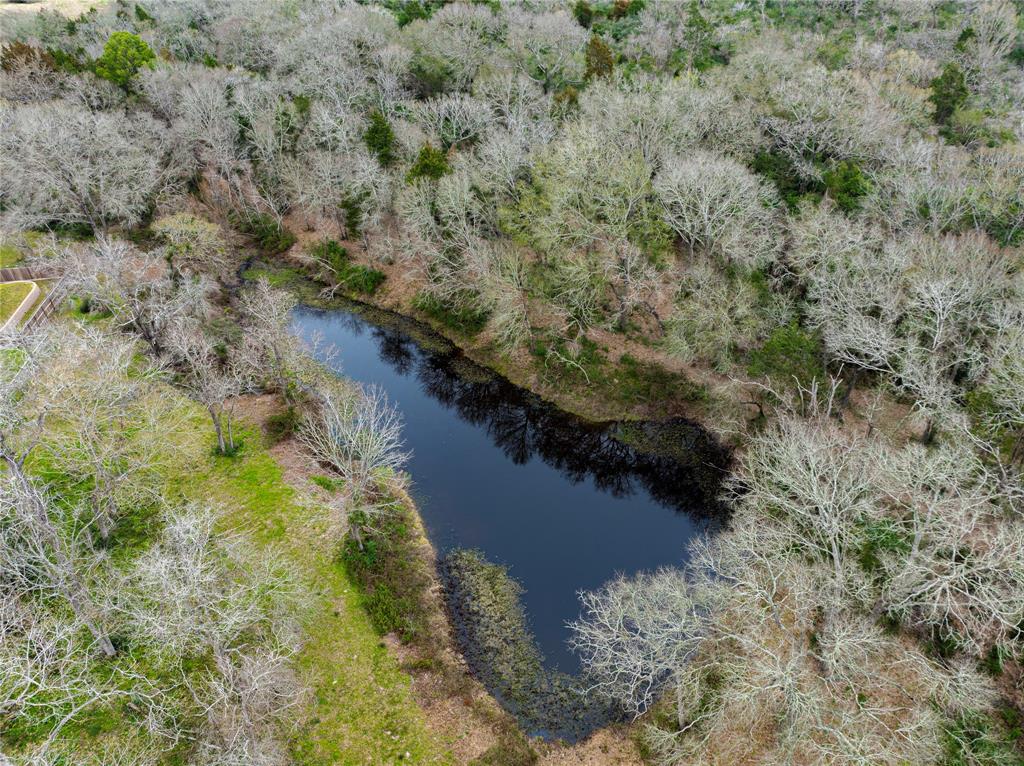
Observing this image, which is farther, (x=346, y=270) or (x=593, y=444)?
(x=346, y=270)

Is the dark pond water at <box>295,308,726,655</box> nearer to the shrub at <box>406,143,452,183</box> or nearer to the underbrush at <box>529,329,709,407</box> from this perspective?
the underbrush at <box>529,329,709,407</box>

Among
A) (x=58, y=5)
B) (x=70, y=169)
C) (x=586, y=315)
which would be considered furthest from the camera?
(x=58, y=5)

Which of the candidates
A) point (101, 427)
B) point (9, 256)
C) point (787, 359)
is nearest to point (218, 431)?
point (101, 427)

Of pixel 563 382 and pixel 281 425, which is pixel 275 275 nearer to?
pixel 281 425

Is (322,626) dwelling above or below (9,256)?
below

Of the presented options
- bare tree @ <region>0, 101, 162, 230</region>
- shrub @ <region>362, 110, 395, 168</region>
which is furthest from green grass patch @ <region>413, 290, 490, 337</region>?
bare tree @ <region>0, 101, 162, 230</region>

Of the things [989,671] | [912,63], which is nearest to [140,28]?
[912,63]
